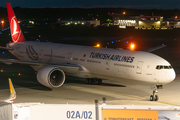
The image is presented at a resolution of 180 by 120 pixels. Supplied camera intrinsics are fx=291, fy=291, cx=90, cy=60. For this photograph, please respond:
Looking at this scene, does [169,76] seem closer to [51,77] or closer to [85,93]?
[85,93]

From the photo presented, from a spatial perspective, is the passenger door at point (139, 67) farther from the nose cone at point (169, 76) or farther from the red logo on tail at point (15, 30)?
the red logo on tail at point (15, 30)

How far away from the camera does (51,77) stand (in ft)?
84.3

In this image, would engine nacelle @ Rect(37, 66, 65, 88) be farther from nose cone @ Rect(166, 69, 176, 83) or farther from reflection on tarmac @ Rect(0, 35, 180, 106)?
nose cone @ Rect(166, 69, 176, 83)

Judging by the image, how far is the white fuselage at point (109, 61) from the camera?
A: 74.8 feet

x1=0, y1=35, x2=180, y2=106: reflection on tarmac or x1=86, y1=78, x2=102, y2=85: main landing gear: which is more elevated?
x1=86, y1=78, x2=102, y2=85: main landing gear

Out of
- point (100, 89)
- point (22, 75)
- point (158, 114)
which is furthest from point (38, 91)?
point (158, 114)

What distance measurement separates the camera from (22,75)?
32875 mm

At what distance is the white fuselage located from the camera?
898 inches

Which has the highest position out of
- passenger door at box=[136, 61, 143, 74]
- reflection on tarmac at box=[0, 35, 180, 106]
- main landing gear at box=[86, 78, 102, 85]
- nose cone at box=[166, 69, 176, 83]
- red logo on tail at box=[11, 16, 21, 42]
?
red logo on tail at box=[11, 16, 21, 42]

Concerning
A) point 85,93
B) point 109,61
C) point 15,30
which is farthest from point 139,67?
point 15,30

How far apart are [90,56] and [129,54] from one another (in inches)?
157

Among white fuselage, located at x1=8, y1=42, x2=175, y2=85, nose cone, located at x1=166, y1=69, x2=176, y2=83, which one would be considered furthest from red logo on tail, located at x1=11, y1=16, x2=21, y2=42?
nose cone, located at x1=166, y1=69, x2=176, y2=83

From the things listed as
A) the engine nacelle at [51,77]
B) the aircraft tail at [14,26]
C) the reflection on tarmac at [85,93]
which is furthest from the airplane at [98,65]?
the aircraft tail at [14,26]

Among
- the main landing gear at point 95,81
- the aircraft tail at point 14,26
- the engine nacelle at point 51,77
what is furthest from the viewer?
the aircraft tail at point 14,26
